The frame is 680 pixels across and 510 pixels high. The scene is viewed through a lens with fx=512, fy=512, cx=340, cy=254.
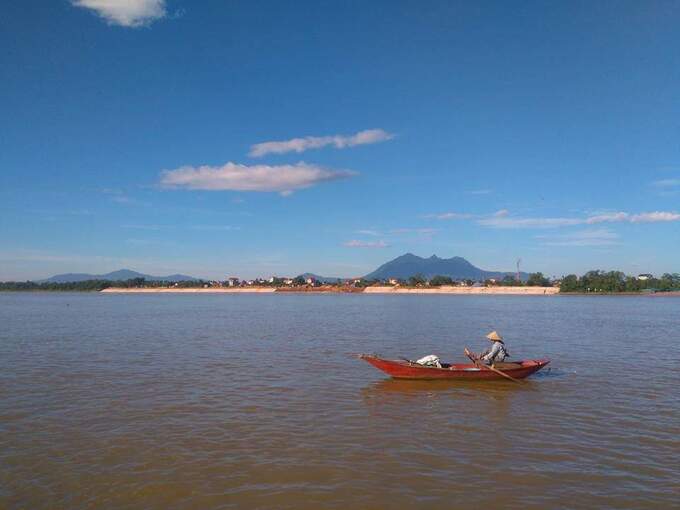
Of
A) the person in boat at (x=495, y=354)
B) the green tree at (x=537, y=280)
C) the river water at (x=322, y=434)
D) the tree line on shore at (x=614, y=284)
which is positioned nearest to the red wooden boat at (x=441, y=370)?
the river water at (x=322, y=434)

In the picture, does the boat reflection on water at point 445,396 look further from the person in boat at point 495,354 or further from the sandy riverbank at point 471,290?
the sandy riverbank at point 471,290

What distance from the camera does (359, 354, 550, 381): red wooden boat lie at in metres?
18.9

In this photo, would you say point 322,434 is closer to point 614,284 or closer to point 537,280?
point 614,284

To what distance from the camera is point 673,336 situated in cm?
3619

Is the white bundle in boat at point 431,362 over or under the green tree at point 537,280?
under

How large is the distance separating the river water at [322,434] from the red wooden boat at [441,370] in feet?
1.22

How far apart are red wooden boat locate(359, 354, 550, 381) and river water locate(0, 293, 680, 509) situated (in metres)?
0.37

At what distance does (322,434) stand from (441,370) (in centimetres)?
745

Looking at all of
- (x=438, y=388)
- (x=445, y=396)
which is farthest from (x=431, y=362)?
(x=445, y=396)

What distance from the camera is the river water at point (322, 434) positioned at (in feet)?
30.6

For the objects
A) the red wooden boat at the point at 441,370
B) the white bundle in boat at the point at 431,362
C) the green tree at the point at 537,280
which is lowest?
the red wooden boat at the point at 441,370

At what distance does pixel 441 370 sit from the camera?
61.8 ft

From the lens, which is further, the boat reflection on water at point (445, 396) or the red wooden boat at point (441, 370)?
the red wooden boat at point (441, 370)

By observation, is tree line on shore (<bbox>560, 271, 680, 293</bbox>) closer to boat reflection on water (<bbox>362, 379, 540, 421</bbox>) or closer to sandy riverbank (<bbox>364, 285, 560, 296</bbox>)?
sandy riverbank (<bbox>364, 285, 560, 296</bbox>)
